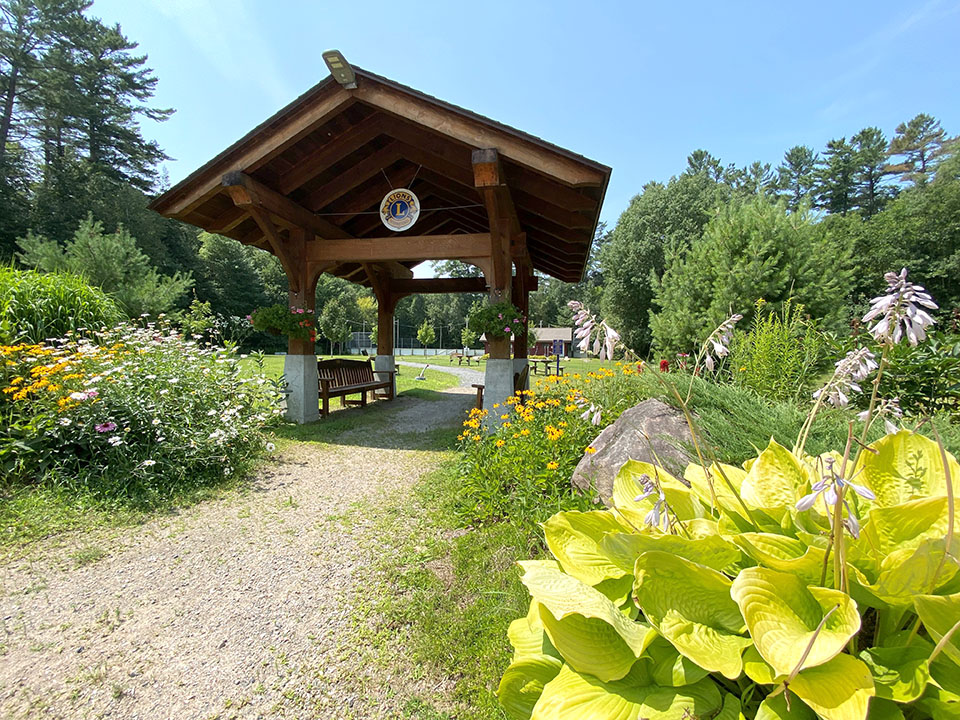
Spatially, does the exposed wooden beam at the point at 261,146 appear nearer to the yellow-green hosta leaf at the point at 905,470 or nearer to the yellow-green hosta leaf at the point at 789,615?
the yellow-green hosta leaf at the point at 905,470

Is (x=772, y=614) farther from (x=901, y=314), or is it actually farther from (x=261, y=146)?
(x=261, y=146)

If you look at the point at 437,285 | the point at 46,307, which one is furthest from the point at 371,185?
the point at 46,307

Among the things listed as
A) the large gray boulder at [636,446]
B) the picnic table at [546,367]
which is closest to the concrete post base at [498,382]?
the large gray boulder at [636,446]

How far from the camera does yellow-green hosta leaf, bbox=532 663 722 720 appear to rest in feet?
2.73

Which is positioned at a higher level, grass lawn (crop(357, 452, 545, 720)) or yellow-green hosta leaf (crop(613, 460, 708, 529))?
yellow-green hosta leaf (crop(613, 460, 708, 529))

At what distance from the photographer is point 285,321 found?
6.56 m

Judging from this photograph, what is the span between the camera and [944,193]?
2538cm

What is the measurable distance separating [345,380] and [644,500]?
769 centimetres

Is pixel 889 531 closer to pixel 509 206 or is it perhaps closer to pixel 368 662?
pixel 368 662

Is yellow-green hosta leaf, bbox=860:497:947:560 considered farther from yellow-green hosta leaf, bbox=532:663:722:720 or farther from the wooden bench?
the wooden bench

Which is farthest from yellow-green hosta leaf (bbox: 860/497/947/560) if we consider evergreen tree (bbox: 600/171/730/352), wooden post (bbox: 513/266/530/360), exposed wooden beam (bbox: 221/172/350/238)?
evergreen tree (bbox: 600/171/730/352)

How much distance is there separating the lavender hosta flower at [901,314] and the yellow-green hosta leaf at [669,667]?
2.41ft

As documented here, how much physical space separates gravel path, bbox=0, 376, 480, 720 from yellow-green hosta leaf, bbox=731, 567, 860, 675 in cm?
158

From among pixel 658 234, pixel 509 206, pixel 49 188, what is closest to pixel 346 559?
pixel 509 206
